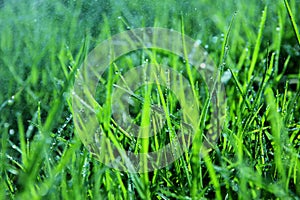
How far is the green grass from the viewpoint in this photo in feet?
1.97

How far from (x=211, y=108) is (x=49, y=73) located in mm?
310

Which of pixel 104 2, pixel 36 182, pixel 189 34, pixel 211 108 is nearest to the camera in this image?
pixel 36 182

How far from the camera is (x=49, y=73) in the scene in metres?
0.94

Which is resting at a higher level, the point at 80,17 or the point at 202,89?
the point at 80,17

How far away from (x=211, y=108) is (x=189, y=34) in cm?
27

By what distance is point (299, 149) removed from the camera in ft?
2.20

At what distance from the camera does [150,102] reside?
28.2 inches

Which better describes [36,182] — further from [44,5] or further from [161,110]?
[44,5]

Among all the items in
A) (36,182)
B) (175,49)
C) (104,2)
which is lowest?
(36,182)

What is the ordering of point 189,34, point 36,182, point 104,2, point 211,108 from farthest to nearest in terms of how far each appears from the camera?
1. point 189,34
2. point 104,2
3. point 211,108
4. point 36,182

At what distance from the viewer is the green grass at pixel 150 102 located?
60cm

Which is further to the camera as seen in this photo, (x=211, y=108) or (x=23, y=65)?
(x=23, y=65)

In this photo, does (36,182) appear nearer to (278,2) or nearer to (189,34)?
(189,34)

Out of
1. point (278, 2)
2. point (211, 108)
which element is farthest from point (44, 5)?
point (278, 2)
